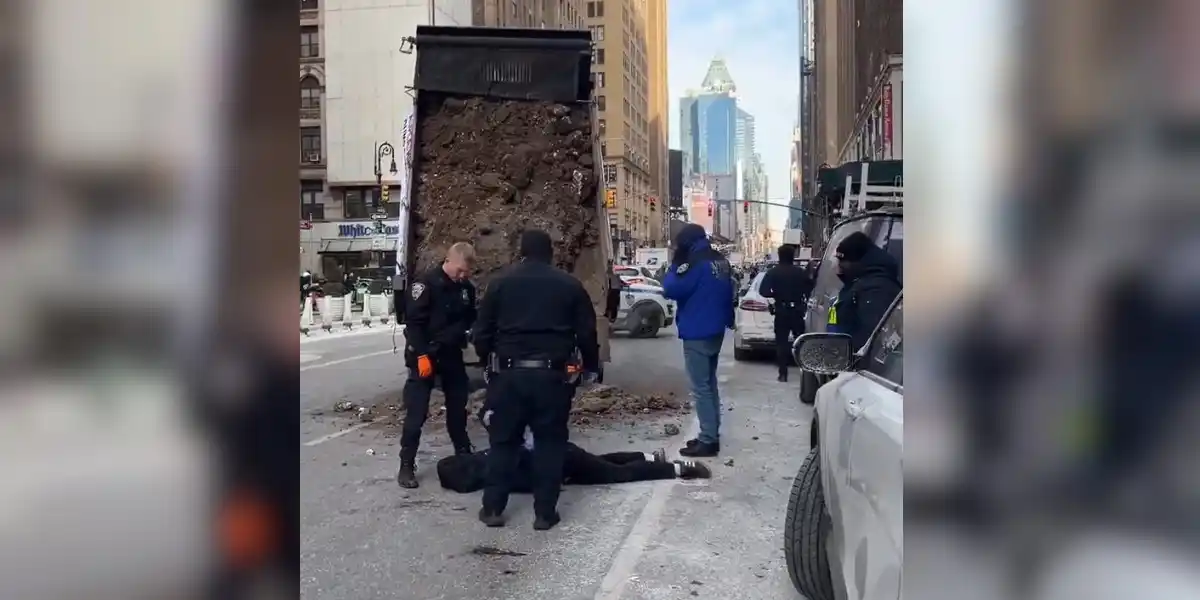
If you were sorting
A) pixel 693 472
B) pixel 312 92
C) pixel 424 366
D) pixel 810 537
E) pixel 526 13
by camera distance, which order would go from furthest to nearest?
pixel 526 13 → pixel 312 92 → pixel 693 472 → pixel 424 366 → pixel 810 537

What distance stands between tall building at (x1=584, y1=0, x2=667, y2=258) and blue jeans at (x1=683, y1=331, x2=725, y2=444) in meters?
70.3

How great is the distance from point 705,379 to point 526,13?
61983 millimetres

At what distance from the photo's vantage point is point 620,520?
5.76 metres

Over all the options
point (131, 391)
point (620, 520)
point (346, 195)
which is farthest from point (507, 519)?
point (346, 195)

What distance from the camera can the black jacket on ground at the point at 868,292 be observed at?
4539 mm

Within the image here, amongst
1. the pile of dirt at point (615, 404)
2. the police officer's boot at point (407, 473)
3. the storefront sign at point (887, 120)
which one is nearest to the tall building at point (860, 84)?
the storefront sign at point (887, 120)

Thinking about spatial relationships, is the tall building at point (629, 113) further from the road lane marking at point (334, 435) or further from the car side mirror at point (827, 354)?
the car side mirror at point (827, 354)

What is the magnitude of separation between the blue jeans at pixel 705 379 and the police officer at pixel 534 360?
6.68 feet

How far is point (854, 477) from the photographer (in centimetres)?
281

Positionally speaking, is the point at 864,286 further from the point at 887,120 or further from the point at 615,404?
the point at 887,120

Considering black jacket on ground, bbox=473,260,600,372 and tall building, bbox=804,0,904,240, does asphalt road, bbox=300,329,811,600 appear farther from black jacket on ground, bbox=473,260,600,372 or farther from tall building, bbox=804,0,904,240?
tall building, bbox=804,0,904,240

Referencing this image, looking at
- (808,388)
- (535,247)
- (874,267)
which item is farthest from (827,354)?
(808,388)

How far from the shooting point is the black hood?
15.7 feet

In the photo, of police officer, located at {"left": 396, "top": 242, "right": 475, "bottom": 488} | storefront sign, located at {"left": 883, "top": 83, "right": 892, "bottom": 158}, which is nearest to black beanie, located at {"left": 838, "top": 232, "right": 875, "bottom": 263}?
police officer, located at {"left": 396, "top": 242, "right": 475, "bottom": 488}
